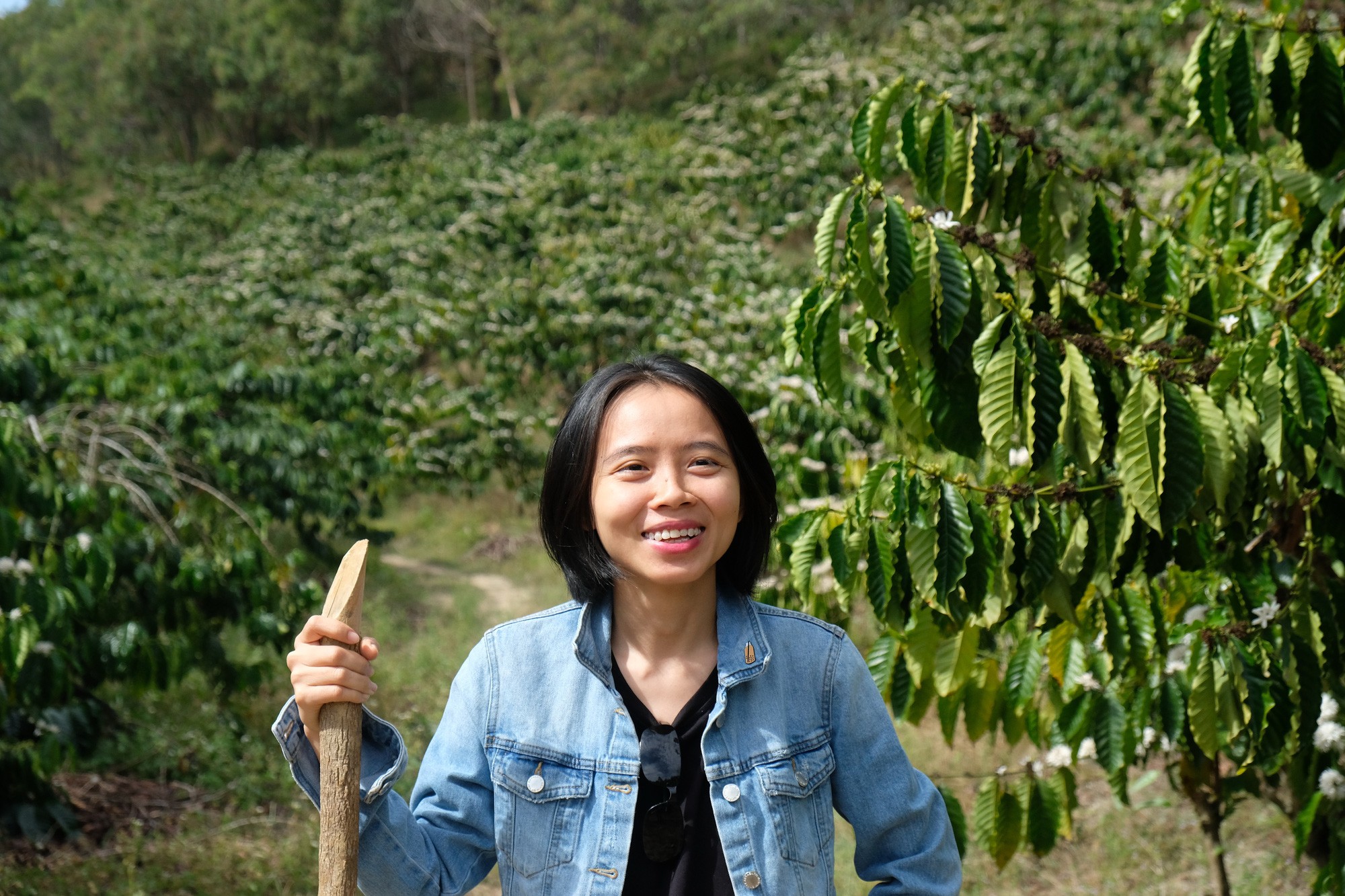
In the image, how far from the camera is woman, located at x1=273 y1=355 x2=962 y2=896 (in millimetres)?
1119

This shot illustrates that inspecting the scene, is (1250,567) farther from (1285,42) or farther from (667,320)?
(667,320)

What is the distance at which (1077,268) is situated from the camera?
1.97 metres

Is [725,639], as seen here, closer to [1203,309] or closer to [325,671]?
[325,671]

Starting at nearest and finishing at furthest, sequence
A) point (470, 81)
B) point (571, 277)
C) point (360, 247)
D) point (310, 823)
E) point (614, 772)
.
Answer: point (614, 772), point (310, 823), point (571, 277), point (360, 247), point (470, 81)

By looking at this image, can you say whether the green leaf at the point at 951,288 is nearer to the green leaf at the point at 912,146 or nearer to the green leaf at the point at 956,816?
the green leaf at the point at 912,146

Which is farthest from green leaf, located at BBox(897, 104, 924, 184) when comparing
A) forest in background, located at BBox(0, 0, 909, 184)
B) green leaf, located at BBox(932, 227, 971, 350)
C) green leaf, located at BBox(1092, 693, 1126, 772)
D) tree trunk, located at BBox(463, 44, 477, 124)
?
tree trunk, located at BBox(463, 44, 477, 124)

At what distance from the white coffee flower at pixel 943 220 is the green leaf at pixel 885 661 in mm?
769

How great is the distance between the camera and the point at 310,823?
3994mm

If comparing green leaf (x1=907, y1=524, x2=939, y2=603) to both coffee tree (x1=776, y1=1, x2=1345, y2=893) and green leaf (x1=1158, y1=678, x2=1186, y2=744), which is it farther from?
green leaf (x1=1158, y1=678, x2=1186, y2=744)

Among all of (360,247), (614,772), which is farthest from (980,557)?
(360,247)

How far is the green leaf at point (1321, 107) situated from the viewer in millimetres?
1802

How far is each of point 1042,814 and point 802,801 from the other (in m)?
1.31

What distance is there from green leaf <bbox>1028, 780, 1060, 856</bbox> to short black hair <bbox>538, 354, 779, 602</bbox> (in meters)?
1.28

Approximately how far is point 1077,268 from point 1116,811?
93.5 inches
